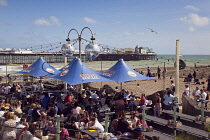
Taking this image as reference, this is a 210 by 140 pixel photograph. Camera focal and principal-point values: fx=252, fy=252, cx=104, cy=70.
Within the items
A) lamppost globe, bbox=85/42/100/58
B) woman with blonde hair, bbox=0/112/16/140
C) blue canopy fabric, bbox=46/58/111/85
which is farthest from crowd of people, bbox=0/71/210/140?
lamppost globe, bbox=85/42/100/58

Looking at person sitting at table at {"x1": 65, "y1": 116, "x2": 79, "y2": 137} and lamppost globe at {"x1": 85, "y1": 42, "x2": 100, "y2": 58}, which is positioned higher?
lamppost globe at {"x1": 85, "y1": 42, "x2": 100, "y2": 58}

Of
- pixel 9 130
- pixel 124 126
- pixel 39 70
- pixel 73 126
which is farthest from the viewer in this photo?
pixel 39 70

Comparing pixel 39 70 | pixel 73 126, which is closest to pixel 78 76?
pixel 73 126

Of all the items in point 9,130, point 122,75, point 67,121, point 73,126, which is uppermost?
point 122,75

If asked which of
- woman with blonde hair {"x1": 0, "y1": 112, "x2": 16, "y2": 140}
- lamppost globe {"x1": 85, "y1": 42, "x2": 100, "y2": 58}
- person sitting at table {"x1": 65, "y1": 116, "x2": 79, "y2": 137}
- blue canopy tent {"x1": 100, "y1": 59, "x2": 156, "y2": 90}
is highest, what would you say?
lamppost globe {"x1": 85, "y1": 42, "x2": 100, "y2": 58}

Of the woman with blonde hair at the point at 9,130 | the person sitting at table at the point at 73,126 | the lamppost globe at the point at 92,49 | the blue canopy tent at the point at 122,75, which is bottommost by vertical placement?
the person sitting at table at the point at 73,126

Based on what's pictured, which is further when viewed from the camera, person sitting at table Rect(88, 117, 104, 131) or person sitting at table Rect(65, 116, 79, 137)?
person sitting at table Rect(65, 116, 79, 137)

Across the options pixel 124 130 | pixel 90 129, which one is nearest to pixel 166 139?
pixel 124 130

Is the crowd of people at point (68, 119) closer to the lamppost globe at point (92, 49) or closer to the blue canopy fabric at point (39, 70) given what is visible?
the blue canopy fabric at point (39, 70)

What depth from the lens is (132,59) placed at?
11981 centimetres

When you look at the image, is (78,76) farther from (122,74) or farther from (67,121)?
(67,121)

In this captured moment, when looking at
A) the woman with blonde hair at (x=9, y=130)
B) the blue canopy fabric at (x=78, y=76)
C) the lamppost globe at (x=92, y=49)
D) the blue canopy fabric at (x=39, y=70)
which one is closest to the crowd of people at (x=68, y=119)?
the woman with blonde hair at (x=9, y=130)

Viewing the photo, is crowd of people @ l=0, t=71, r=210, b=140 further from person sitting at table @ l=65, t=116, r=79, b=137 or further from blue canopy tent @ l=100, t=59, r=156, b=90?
blue canopy tent @ l=100, t=59, r=156, b=90

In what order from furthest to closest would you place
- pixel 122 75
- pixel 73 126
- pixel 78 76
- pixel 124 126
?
pixel 122 75 → pixel 78 76 → pixel 73 126 → pixel 124 126
